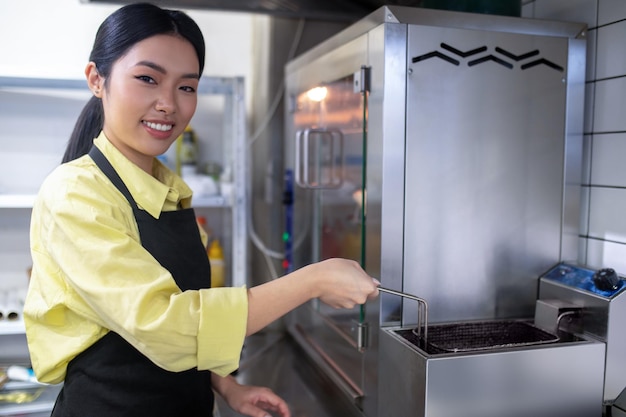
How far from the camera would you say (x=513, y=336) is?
114 centimetres

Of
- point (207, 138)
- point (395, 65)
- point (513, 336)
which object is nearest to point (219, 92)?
point (207, 138)

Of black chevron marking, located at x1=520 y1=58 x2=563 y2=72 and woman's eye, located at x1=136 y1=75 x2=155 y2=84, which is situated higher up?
black chevron marking, located at x1=520 y1=58 x2=563 y2=72

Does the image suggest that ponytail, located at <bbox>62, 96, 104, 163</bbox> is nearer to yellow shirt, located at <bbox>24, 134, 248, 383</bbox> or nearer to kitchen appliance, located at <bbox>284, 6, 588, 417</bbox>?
yellow shirt, located at <bbox>24, 134, 248, 383</bbox>

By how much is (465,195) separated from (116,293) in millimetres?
759

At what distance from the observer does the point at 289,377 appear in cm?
159

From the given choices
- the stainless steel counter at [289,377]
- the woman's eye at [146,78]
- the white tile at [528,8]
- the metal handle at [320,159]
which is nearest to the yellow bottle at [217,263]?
the stainless steel counter at [289,377]

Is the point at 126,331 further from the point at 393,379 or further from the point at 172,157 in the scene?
the point at 172,157

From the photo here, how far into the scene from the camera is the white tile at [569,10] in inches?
50.5

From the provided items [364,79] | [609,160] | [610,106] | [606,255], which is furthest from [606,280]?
[364,79]

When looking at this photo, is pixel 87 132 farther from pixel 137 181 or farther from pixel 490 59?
pixel 490 59

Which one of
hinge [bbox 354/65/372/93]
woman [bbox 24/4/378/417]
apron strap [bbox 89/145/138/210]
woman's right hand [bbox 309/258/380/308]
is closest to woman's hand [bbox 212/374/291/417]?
woman [bbox 24/4/378/417]

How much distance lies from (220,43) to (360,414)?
1468 millimetres

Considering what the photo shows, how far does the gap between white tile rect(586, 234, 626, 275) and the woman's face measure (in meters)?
0.97

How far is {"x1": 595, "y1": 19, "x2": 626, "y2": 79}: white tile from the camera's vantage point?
1215 mm
